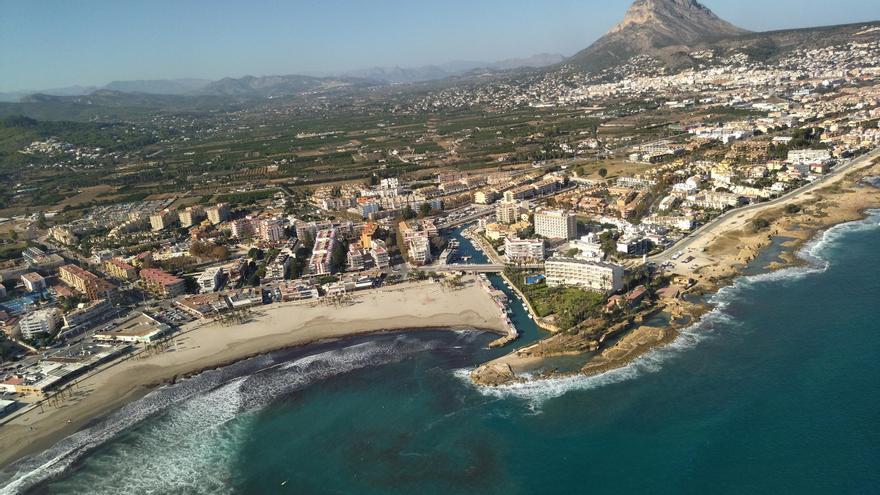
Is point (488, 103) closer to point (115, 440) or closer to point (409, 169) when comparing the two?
point (409, 169)

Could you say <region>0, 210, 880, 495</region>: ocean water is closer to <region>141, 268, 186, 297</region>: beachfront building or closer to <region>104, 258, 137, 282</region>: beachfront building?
<region>141, 268, 186, 297</region>: beachfront building

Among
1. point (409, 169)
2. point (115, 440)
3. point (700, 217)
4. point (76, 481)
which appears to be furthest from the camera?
point (409, 169)

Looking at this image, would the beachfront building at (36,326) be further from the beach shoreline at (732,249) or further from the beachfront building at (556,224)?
the beachfront building at (556,224)

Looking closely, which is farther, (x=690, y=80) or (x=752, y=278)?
(x=690, y=80)

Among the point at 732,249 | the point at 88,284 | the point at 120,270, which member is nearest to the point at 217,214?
the point at 120,270

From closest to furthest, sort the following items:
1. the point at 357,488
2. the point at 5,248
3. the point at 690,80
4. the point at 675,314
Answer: the point at 357,488
the point at 675,314
the point at 5,248
the point at 690,80

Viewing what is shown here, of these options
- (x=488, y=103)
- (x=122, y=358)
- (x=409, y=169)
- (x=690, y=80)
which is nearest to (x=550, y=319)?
(x=122, y=358)
